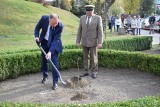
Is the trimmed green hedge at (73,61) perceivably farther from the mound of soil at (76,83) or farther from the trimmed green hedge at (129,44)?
the trimmed green hedge at (129,44)

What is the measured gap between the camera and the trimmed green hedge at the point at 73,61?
887 cm

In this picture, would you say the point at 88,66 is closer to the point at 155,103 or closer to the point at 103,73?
the point at 103,73

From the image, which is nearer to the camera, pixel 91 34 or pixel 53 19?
pixel 53 19

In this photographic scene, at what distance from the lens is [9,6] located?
93.5 feet

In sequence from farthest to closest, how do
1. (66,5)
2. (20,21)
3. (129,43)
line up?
(66,5)
(20,21)
(129,43)

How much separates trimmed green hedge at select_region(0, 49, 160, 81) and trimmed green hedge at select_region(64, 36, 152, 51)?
344 cm

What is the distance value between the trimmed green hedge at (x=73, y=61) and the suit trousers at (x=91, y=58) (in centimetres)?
68

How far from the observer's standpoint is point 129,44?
15.5 metres

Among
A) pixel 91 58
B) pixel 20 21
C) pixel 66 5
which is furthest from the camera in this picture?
pixel 66 5

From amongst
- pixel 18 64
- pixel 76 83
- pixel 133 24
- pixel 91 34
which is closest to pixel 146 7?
pixel 133 24

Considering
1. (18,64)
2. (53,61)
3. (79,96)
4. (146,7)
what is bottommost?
(79,96)

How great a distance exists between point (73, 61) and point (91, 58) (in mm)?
995

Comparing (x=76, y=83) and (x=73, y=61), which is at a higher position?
(x=73, y=61)

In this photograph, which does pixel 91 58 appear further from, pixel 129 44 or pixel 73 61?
pixel 129 44
